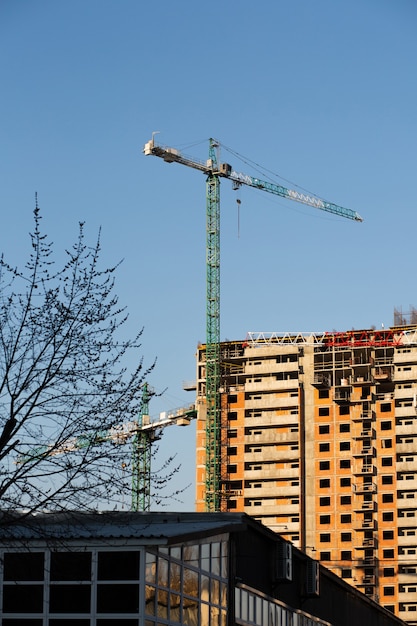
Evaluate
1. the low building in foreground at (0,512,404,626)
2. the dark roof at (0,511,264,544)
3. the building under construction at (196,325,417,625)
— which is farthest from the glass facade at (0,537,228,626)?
the building under construction at (196,325,417,625)

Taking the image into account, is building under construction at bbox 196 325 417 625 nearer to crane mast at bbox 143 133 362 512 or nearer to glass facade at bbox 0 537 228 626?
crane mast at bbox 143 133 362 512

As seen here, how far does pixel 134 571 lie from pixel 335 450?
421 feet

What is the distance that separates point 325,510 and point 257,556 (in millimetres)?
115517

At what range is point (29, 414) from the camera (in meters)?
26.2

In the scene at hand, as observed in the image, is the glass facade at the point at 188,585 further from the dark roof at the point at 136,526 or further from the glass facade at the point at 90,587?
the dark roof at the point at 136,526

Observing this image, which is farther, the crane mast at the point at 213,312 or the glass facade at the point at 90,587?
the crane mast at the point at 213,312

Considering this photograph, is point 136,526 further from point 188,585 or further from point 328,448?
point 328,448

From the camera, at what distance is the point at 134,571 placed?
3244 cm

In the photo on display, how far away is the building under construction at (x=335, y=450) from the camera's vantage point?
152000 millimetres

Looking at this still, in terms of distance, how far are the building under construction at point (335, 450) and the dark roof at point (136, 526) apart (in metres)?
113

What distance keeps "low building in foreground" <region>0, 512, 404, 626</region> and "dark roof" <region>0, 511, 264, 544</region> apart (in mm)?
29

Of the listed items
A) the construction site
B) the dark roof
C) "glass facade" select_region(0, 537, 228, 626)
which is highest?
the construction site

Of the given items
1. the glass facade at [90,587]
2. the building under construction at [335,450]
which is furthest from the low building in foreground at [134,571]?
the building under construction at [335,450]

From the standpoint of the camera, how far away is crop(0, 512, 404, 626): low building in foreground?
32.3 meters
